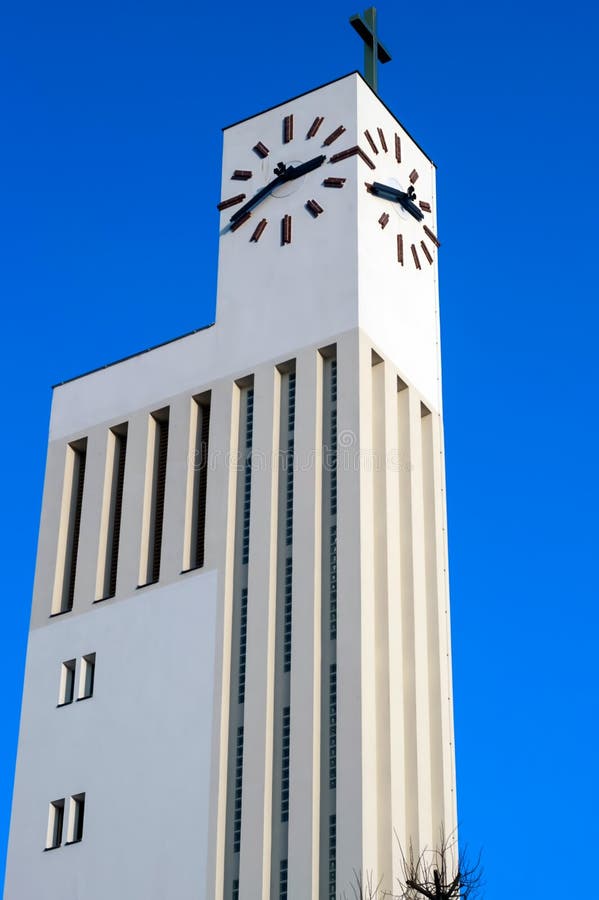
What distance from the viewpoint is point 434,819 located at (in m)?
43.8

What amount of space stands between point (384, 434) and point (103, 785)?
12347mm

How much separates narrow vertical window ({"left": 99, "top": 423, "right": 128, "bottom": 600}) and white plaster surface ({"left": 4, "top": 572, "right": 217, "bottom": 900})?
3.91 feet

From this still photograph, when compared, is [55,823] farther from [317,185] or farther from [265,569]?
[317,185]

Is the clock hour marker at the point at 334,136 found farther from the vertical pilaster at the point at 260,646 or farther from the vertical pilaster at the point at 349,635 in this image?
the vertical pilaster at the point at 260,646

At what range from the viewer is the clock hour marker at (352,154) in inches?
1991

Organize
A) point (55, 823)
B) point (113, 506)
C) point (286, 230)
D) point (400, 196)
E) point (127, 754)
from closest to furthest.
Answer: point (127, 754) → point (55, 823) → point (286, 230) → point (113, 506) → point (400, 196)

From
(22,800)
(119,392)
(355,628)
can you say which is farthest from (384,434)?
(22,800)

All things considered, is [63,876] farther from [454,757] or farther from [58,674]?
[454,757]

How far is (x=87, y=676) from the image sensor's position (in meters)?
48.3

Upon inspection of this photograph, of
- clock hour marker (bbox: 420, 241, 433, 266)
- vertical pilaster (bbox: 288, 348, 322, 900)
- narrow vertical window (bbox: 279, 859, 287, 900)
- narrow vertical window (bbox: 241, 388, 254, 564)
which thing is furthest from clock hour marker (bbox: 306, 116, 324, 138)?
narrow vertical window (bbox: 279, 859, 287, 900)

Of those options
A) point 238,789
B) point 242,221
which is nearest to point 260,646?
point 238,789

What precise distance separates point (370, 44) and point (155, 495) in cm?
1746

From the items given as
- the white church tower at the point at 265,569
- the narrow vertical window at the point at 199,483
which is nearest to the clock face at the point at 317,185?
the white church tower at the point at 265,569

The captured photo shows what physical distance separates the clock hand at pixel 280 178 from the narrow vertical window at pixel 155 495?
22.2ft
